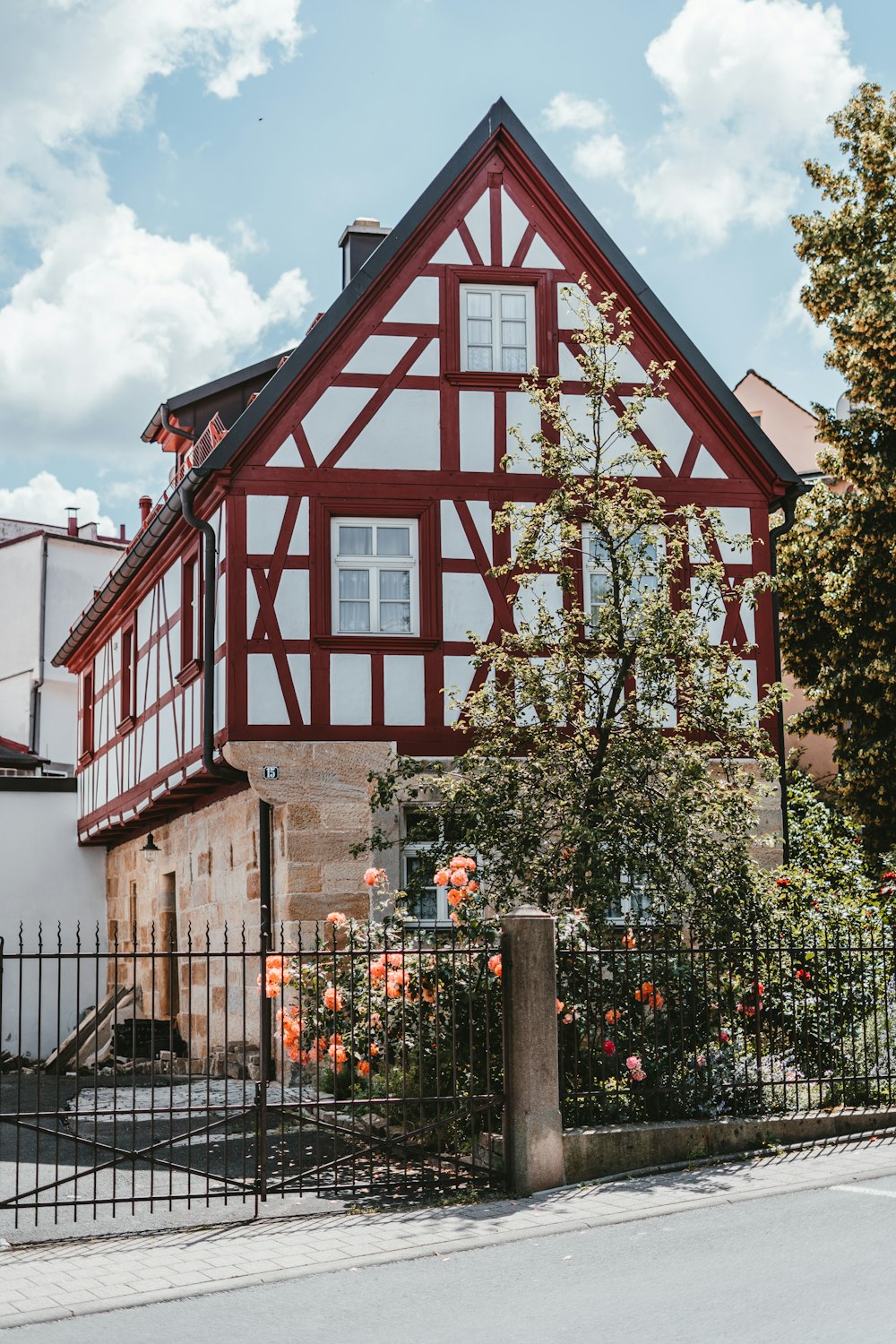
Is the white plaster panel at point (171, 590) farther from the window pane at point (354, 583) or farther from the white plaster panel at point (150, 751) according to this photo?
the window pane at point (354, 583)

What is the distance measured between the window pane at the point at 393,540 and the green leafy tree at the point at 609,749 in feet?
12.8

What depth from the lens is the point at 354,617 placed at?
52.8 ft

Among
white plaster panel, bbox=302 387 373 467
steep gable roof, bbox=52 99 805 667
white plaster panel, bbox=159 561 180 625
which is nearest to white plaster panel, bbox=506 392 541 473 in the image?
white plaster panel, bbox=302 387 373 467

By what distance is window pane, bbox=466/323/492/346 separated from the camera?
55.4 feet

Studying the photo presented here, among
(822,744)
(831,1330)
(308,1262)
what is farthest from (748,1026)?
(822,744)

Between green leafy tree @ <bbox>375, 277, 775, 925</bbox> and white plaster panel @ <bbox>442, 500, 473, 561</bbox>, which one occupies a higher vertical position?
white plaster panel @ <bbox>442, 500, 473, 561</bbox>

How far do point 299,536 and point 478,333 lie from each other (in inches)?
123

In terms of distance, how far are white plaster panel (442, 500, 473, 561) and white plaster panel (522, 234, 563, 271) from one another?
9.92 ft

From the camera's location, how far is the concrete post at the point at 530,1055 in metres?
9.41

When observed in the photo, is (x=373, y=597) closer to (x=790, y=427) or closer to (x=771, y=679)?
(x=771, y=679)

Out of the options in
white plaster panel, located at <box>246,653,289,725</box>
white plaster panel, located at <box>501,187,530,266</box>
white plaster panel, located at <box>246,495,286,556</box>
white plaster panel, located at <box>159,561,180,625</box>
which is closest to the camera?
white plaster panel, located at <box>246,653,289,725</box>

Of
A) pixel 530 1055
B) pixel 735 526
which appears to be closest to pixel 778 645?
pixel 735 526

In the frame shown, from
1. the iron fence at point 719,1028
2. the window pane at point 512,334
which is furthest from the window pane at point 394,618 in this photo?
the iron fence at point 719,1028

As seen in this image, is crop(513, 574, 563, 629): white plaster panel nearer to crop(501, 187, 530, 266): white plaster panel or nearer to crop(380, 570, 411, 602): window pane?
crop(380, 570, 411, 602): window pane
